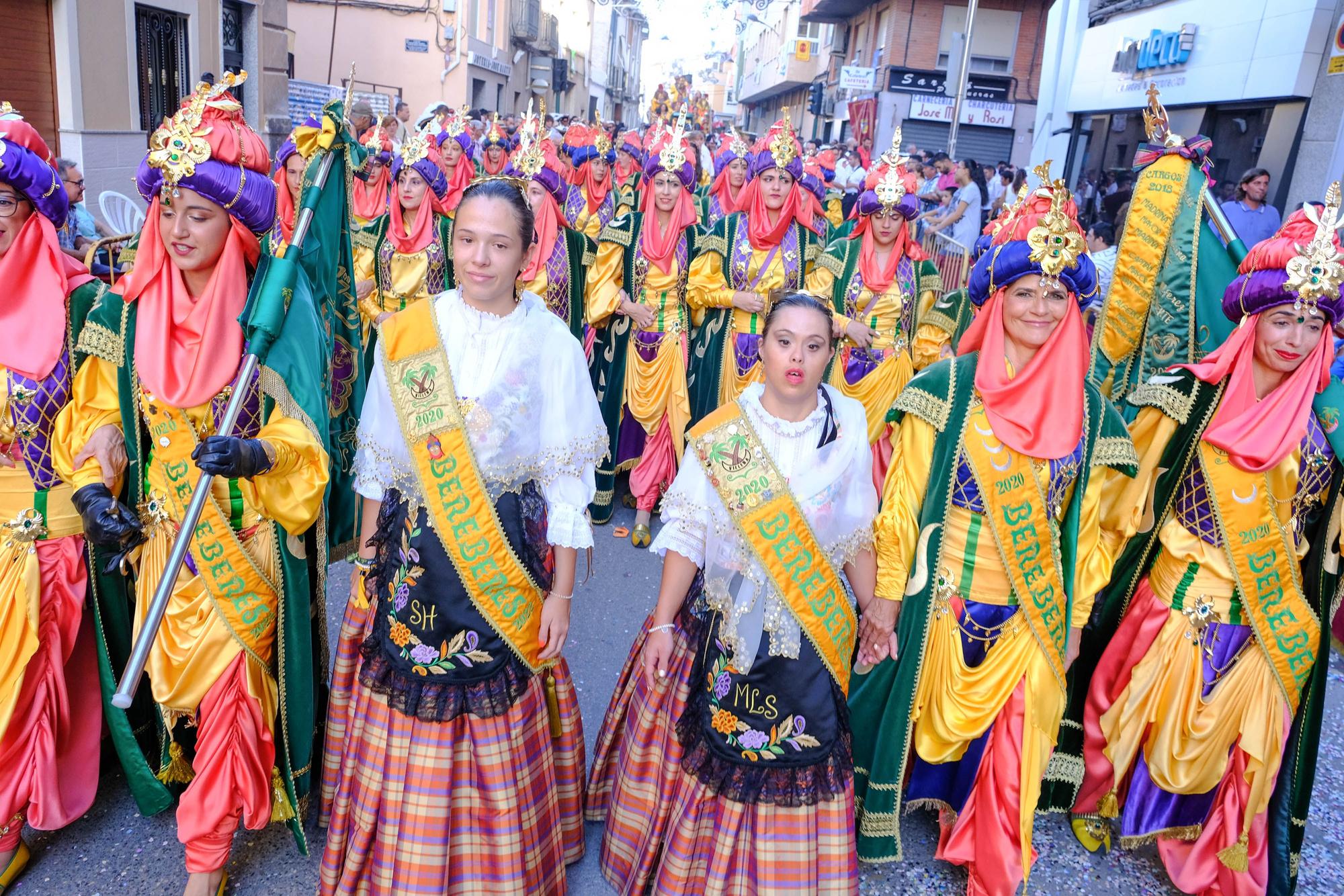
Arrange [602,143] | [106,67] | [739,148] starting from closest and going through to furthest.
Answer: [739,148]
[602,143]
[106,67]

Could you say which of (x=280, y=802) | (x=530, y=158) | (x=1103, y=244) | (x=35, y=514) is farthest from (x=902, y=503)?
(x=530, y=158)

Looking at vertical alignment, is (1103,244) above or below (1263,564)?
above

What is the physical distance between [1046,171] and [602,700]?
2452 millimetres

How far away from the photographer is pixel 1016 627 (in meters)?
2.72

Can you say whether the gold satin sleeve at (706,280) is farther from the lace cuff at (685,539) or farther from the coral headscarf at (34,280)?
the coral headscarf at (34,280)

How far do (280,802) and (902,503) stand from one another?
1958 mm

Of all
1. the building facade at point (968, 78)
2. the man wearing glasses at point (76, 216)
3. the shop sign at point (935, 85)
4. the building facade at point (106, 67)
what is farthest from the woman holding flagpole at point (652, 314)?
the shop sign at point (935, 85)

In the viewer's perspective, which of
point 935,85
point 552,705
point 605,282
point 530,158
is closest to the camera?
point 552,705

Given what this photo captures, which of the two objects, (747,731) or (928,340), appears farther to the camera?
(928,340)

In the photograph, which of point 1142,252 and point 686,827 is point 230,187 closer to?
point 686,827

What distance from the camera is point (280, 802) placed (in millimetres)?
2678

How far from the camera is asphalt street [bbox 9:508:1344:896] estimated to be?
2639 mm

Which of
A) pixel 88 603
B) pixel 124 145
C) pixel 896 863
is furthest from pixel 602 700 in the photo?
pixel 124 145

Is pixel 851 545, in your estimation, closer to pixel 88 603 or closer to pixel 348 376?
pixel 348 376
